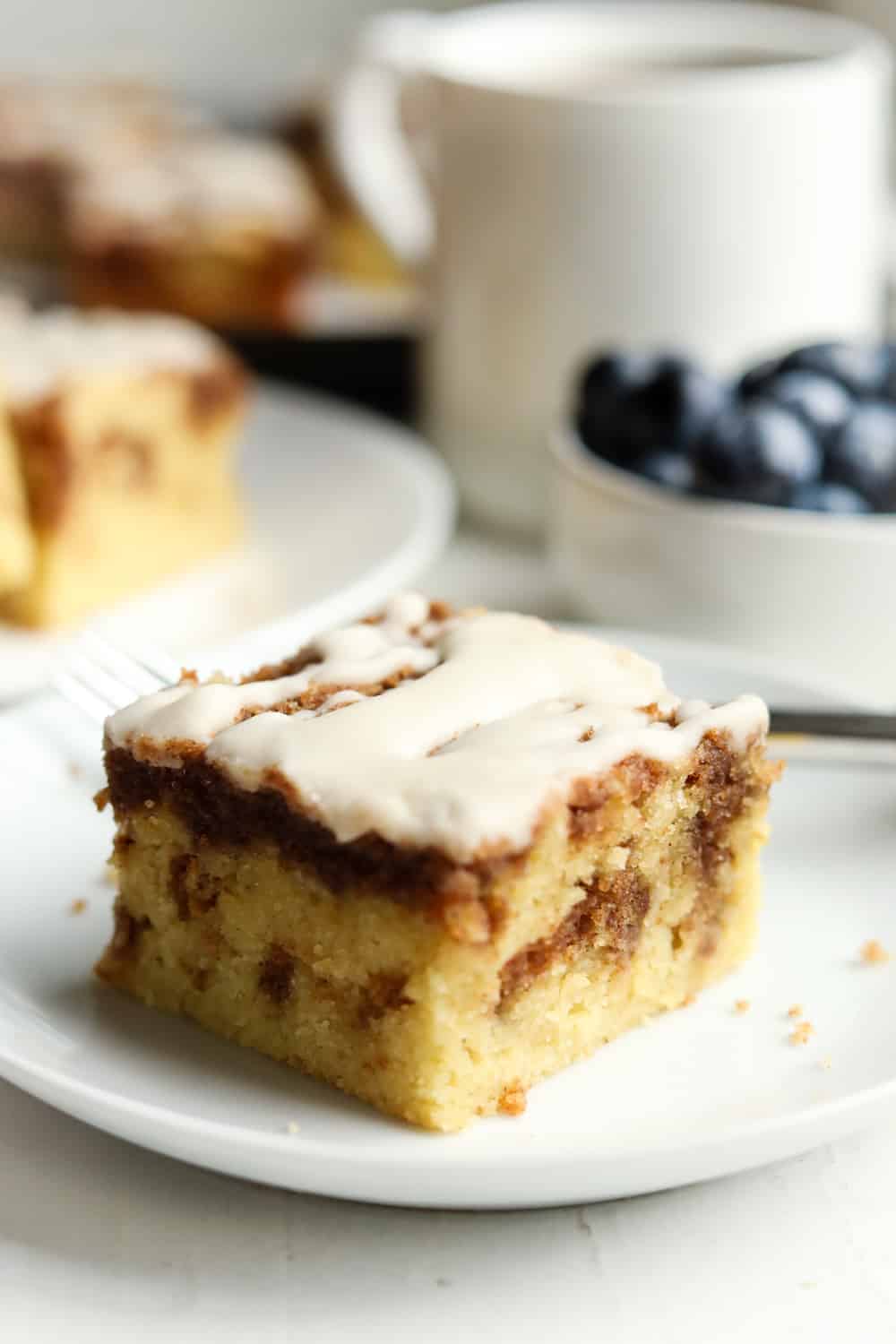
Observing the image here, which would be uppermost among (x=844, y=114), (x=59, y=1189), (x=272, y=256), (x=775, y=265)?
(x=844, y=114)

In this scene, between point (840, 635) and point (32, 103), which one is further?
point (32, 103)

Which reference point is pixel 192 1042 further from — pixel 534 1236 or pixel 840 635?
pixel 840 635

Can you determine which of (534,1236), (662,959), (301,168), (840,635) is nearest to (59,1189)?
(534,1236)

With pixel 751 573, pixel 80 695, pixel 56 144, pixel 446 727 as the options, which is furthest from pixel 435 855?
pixel 56 144

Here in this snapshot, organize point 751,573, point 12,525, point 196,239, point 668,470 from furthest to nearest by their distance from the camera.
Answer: point 196,239 < point 12,525 < point 668,470 < point 751,573

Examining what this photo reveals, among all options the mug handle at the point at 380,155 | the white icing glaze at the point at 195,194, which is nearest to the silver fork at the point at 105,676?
the mug handle at the point at 380,155

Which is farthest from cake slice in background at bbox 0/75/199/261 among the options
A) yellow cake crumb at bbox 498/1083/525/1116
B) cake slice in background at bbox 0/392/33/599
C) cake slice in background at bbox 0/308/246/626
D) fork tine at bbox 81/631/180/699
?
yellow cake crumb at bbox 498/1083/525/1116

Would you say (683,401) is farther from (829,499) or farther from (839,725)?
(839,725)

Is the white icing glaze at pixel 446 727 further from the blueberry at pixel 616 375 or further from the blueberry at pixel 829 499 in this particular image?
the blueberry at pixel 616 375
